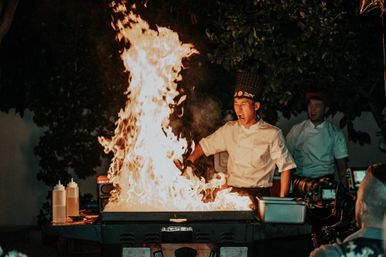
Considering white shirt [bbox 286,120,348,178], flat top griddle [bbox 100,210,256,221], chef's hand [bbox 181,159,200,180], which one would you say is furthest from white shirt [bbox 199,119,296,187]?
flat top griddle [bbox 100,210,256,221]

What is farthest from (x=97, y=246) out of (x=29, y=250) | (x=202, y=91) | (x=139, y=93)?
(x=29, y=250)

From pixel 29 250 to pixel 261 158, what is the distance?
16.2ft

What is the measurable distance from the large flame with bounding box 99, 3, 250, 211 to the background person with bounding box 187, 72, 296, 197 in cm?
33

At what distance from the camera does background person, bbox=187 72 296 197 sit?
24.8ft

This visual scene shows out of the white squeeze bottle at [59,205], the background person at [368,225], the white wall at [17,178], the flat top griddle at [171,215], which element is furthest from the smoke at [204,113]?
the background person at [368,225]

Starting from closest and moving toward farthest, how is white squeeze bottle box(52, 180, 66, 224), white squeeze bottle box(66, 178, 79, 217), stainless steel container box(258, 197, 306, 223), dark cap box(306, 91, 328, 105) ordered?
stainless steel container box(258, 197, 306, 223)
white squeeze bottle box(52, 180, 66, 224)
white squeeze bottle box(66, 178, 79, 217)
dark cap box(306, 91, 328, 105)

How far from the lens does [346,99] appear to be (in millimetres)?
10344

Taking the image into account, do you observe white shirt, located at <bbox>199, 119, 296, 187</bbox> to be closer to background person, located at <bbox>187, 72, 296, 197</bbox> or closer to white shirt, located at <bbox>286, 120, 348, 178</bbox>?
background person, located at <bbox>187, 72, 296, 197</bbox>

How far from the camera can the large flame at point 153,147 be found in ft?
21.7

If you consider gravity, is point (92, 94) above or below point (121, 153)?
above

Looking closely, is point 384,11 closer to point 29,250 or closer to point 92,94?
point 92,94

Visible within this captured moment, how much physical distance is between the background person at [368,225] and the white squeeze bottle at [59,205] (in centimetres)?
Result: 313

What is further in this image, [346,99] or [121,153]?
[346,99]

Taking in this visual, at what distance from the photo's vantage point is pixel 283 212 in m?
6.14
